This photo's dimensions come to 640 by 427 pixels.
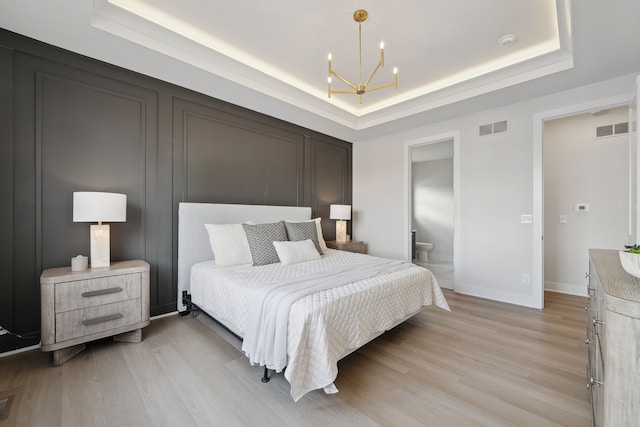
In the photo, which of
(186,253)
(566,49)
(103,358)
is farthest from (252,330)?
(566,49)

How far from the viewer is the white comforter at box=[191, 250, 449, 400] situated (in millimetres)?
1574

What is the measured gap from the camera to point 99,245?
7.52 ft

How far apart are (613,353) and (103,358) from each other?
2.96m

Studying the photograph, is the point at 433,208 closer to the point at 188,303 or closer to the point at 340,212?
A: the point at 340,212

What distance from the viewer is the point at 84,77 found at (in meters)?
2.47

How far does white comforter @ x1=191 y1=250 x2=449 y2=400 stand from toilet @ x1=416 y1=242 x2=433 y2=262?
404 centimetres

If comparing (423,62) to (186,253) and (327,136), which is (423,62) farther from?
(186,253)

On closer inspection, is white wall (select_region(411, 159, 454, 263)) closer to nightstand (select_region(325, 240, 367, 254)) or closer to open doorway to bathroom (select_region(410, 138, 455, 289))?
open doorway to bathroom (select_region(410, 138, 455, 289))

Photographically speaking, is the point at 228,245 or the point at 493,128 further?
the point at 493,128

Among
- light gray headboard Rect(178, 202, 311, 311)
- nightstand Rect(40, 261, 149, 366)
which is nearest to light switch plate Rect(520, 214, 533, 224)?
light gray headboard Rect(178, 202, 311, 311)

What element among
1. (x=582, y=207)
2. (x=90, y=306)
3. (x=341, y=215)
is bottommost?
(x=90, y=306)

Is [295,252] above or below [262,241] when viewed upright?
below

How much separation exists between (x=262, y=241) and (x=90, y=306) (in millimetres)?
1513

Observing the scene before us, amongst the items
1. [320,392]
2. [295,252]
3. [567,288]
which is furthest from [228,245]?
[567,288]
